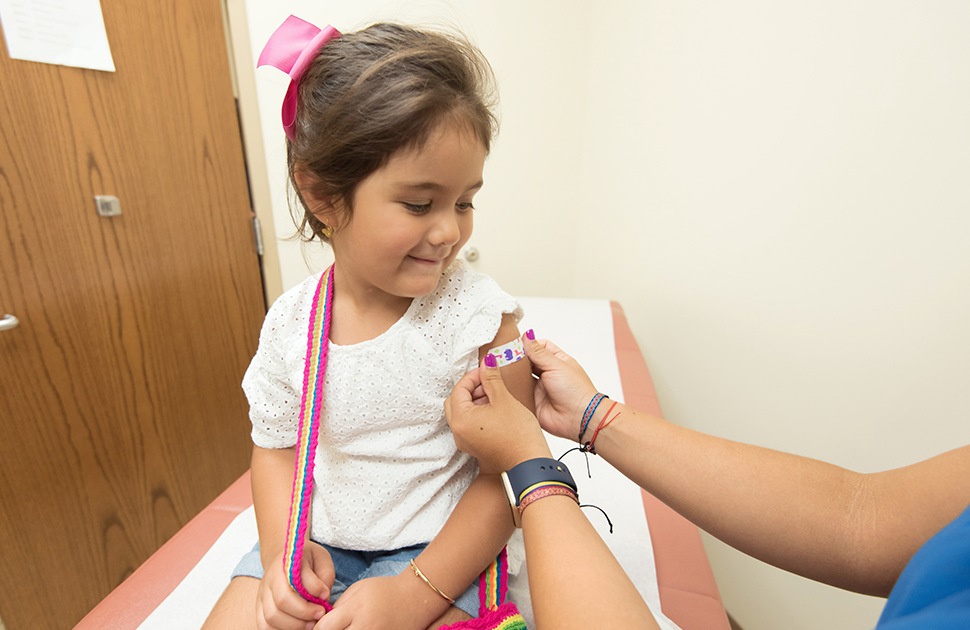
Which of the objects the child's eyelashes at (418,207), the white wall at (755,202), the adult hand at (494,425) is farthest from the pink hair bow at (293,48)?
the white wall at (755,202)

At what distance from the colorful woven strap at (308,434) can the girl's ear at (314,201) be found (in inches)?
4.4

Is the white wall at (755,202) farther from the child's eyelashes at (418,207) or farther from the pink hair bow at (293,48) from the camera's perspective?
the pink hair bow at (293,48)

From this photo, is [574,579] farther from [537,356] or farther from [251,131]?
[251,131]

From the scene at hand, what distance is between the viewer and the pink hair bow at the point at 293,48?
60 cm

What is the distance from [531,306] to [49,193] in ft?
4.76

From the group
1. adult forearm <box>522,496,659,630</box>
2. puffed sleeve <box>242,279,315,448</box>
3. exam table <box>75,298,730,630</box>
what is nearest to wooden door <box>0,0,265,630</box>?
exam table <box>75,298,730,630</box>

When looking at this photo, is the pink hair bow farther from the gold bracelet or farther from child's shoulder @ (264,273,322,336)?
the gold bracelet

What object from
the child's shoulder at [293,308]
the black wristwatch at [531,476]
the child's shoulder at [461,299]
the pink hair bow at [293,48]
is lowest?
the black wristwatch at [531,476]

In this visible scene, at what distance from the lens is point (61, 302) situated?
118 centimetres

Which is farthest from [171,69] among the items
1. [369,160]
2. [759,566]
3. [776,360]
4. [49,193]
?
[759,566]

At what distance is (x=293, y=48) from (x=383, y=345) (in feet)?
1.42

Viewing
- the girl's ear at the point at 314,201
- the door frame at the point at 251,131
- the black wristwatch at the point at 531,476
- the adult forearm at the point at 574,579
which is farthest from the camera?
the door frame at the point at 251,131

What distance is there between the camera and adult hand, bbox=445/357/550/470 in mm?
583

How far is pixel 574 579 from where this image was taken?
1.46 feet
